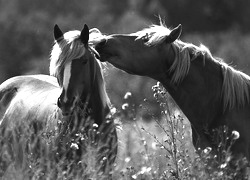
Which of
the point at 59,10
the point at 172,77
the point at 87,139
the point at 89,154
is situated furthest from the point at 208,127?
the point at 59,10

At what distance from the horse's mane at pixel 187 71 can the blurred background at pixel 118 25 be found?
14370mm

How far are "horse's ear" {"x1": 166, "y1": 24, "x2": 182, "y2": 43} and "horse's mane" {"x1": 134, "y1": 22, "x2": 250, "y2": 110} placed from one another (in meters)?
0.04

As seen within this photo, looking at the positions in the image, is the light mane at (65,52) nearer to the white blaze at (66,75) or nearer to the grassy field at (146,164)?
the white blaze at (66,75)

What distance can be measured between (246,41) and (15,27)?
7924mm

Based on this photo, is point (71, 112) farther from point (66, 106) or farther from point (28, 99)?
point (28, 99)

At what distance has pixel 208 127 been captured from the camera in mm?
9406

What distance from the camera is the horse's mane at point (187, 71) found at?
9.34 metres

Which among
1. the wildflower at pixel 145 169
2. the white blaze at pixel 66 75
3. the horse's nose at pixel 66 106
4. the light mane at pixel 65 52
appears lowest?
the wildflower at pixel 145 169

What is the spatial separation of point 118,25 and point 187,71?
84.8 ft

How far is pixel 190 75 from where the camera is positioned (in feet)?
30.8

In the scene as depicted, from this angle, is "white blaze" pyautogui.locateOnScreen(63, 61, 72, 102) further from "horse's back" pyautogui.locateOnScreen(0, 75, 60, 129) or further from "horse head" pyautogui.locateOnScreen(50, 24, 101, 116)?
"horse's back" pyautogui.locateOnScreen(0, 75, 60, 129)

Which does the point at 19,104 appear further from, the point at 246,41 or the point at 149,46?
the point at 246,41

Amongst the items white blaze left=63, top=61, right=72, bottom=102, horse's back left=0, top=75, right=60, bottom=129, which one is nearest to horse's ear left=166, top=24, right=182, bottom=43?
white blaze left=63, top=61, right=72, bottom=102

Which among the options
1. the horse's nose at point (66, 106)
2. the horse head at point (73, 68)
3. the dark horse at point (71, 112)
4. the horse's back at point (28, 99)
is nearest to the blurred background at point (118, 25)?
the horse's back at point (28, 99)
